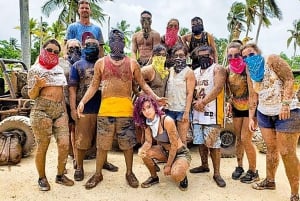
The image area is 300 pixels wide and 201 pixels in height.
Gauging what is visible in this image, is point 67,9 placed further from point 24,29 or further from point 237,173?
point 237,173

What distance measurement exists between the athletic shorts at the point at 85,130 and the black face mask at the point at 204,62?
166 cm

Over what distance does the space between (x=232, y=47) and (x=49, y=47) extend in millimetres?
2483

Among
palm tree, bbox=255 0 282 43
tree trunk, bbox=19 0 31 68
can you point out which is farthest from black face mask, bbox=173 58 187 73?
palm tree, bbox=255 0 282 43

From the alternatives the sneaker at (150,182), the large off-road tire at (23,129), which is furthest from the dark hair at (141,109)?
the large off-road tire at (23,129)

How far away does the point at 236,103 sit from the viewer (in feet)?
16.9

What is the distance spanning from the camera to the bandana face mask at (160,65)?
16.6 feet

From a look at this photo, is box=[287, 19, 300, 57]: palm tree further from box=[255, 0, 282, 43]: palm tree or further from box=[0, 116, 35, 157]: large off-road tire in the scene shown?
box=[0, 116, 35, 157]: large off-road tire

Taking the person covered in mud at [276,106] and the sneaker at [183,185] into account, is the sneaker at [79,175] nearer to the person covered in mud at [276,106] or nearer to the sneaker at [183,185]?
the sneaker at [183,185]

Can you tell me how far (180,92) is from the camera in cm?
505

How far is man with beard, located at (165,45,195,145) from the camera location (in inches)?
197

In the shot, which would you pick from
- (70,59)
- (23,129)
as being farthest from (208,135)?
(23,129)

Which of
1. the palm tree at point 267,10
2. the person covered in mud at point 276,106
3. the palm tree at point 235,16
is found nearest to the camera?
the person covered in mud at point 276,106

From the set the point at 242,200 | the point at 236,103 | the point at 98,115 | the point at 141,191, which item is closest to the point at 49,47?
the point at 98,115

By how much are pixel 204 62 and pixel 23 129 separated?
3339 mm
